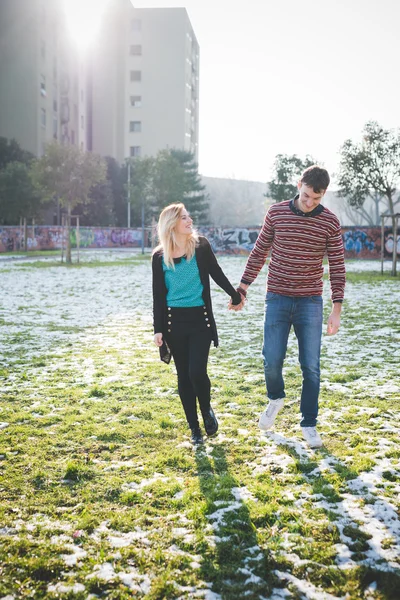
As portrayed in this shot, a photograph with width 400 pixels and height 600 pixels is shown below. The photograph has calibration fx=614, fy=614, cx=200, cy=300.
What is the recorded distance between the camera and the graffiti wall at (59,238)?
4775cm

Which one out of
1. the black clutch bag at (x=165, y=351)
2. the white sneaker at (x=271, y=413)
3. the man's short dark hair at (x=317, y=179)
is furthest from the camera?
the white sneaker at (x=271, y=413)

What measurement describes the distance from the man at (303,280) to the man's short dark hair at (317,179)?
27 millimetres

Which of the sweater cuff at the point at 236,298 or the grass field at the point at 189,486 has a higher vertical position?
the sweater cuff at the point at 236,298

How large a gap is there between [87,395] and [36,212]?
4553cm

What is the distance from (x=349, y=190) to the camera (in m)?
32.2

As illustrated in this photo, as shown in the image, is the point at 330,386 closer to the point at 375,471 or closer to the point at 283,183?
the point at 375,471

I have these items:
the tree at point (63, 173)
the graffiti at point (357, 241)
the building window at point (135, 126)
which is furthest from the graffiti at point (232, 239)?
the building window at point (135, 126)

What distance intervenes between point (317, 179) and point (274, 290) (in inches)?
36.5

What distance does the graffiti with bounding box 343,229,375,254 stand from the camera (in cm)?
4441

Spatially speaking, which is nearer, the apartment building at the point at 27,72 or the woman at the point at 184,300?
the woman at the point at 184,300

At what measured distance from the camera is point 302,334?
4848mm

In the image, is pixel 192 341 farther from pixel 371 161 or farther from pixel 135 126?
pixel 135 126

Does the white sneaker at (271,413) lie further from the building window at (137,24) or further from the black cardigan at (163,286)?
the building window at (137,24)

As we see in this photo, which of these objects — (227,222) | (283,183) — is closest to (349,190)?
(283,183)
